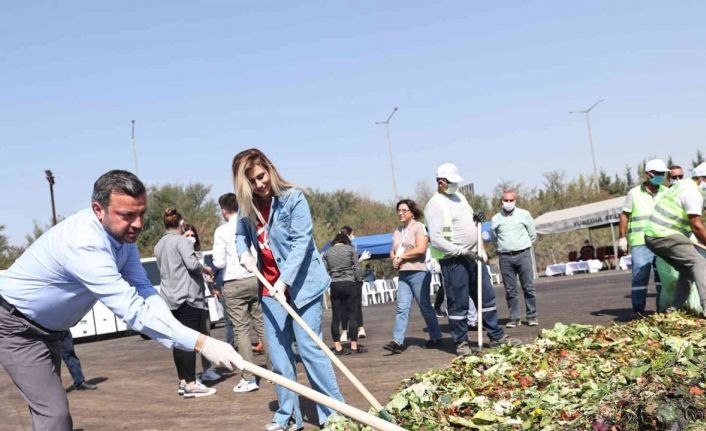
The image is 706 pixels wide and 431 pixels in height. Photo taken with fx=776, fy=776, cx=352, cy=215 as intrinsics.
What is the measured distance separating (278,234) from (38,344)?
2102 mm

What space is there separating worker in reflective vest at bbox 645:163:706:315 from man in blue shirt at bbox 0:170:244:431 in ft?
20.7

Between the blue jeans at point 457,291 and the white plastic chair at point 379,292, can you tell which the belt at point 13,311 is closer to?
the blue jeans at point 457,291

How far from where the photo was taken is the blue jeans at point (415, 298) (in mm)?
10270

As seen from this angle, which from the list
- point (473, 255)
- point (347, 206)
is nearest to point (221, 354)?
point (473, 255)

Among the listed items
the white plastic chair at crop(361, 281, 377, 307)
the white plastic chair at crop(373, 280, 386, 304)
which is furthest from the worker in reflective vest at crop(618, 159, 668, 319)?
the white plastic chair at crop(373, 280, 386, 304)

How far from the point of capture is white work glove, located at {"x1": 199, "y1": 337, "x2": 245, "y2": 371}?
12.7 feet

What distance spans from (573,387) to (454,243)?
142 inches

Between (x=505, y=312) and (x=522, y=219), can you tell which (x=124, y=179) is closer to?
(x=522, y=219)

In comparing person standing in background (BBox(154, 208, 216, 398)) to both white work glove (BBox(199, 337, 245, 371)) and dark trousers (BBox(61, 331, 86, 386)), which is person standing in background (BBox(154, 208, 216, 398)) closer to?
dark trousers (BBox(61, 331, 86, 386))

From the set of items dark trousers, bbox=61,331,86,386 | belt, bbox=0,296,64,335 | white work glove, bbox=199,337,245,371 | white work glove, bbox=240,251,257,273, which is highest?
white work glove, bbox=240,251,257,273

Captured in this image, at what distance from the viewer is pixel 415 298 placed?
34.2ft

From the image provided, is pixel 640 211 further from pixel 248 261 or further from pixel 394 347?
pixel 248 261

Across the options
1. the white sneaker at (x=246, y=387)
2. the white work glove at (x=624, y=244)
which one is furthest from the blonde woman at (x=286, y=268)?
the white work glove at (x=624, y=244)

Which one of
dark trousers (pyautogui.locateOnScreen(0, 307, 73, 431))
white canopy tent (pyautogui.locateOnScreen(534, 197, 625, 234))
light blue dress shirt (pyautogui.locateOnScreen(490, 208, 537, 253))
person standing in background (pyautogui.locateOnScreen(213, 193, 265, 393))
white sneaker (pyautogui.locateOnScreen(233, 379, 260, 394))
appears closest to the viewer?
dark trousers (pyautogui.locateOnScreen(0, 307, 73, 431))
